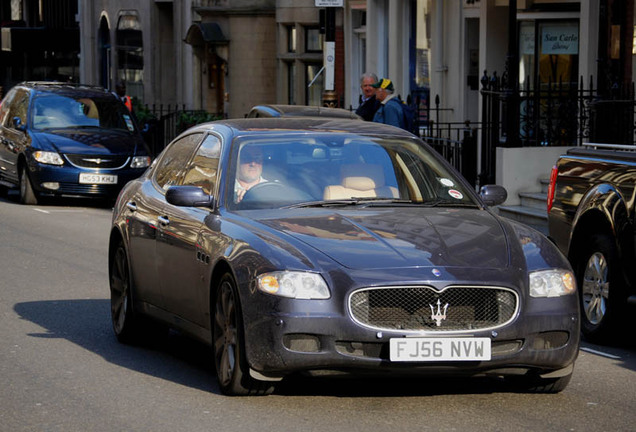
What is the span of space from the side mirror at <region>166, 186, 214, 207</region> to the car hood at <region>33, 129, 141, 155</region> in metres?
13.4

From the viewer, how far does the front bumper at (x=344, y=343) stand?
7.25 meters

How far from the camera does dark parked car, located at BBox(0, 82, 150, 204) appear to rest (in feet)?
70.7

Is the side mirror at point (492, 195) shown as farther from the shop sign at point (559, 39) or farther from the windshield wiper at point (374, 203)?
the shop sign at point (559, 39)

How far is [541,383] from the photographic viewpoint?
7969 millimetres

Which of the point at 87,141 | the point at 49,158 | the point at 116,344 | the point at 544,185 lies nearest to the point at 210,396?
the point at 116,344

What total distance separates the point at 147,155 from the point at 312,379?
14.4 meters

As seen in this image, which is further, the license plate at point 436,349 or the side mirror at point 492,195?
the side mirror at point 492,195

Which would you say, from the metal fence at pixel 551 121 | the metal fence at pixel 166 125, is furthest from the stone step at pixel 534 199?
the metal fence at pixel 166 125

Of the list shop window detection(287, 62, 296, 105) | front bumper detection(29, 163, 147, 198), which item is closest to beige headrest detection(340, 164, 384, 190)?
front bumper detection(29, 163, 147, 198)

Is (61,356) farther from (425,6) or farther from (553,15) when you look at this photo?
(425,6)

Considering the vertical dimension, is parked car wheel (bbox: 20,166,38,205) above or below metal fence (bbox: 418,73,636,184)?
below

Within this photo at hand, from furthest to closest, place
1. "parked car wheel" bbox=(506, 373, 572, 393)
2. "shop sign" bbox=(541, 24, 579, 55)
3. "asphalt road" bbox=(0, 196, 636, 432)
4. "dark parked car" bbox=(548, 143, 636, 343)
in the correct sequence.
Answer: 1. "shop sign" bbox=(541, 24, 579, 55)
2. "dark parked car" bbox=(548, 143, 636, 343)
3. "parked car wheel" bbox=(506, 373, 572, 393)
4. "asphalt road" bbox=(0, 196, 636, 432)

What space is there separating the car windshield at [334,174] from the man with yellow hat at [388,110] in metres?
7.80

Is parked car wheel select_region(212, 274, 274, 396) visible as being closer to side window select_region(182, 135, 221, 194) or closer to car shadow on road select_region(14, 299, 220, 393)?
car shadow on road select_region(14, 299, 220, 393)
